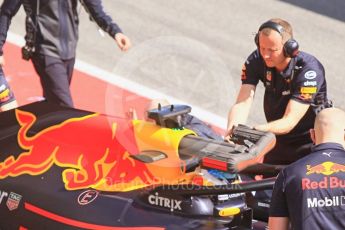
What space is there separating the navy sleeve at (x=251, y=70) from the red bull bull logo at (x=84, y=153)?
1.56 m

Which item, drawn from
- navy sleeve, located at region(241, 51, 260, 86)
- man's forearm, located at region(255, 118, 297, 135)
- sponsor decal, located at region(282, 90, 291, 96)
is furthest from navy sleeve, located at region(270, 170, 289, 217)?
navy sleeve, located at region(241, 51, 260, 86)

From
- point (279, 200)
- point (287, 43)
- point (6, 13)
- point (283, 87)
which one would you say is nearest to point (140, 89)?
point (6, 13)

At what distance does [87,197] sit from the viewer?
212 inches

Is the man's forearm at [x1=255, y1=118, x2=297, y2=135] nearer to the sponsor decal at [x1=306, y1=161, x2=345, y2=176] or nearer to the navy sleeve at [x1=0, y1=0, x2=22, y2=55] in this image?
the sponsor decal at [x1=306, y1=161, x2=345, y2=176]

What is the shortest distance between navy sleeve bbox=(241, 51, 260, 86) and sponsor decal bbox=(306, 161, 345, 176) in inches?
91.6

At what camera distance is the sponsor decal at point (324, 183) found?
445cm

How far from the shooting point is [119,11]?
12.3 meters

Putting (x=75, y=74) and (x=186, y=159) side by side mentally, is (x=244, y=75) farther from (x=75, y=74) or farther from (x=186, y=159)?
(x=75, y=74)

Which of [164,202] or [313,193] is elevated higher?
[313,193]

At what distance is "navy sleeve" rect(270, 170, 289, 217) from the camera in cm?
453

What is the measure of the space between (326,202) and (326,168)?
0.59 feet

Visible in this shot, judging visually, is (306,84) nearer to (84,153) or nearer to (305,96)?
(305,96)

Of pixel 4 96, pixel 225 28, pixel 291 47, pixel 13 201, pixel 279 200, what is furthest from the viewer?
pixel 225 28

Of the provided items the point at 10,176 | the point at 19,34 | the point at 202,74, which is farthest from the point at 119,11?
the point at 202,74
